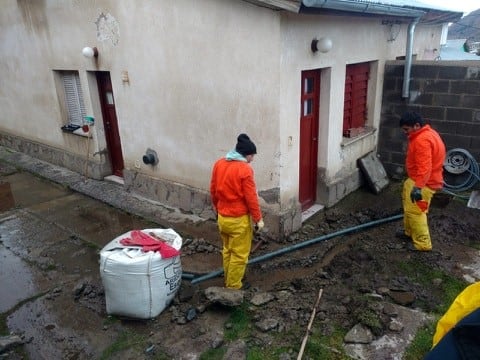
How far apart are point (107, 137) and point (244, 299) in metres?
5.92

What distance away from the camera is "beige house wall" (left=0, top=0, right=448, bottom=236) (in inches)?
217

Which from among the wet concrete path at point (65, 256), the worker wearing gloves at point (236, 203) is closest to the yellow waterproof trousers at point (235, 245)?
the worker wearing gloves at point (236, 203)

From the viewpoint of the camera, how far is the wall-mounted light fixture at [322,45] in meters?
5.63

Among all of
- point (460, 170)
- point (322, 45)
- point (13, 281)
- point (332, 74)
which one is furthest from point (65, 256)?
point (460, 170)

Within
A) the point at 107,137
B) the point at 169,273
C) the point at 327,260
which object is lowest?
the point at 327,260

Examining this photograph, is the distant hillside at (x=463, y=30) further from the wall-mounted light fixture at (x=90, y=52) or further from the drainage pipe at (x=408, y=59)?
the wall-mounted light fixture at (x=90, y=52)

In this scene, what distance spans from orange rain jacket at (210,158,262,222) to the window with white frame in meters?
6.06

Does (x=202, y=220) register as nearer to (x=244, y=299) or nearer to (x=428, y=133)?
(x=244, y=299)

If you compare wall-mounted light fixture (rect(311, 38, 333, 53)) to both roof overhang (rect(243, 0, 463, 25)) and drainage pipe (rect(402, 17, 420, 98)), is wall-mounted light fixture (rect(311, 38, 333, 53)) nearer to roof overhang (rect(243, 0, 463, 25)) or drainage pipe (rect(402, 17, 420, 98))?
roof overhang (rect(243, 0, 463, 25))

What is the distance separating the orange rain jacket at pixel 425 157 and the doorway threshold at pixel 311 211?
6.15ft

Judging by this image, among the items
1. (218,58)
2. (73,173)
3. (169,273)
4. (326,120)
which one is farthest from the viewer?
(73,173)

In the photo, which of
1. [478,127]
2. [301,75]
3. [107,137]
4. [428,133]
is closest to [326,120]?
[301,75]

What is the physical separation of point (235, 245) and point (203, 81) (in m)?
2.88

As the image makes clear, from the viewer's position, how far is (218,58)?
586 centimetres
